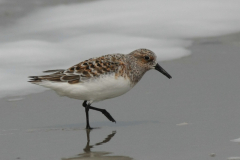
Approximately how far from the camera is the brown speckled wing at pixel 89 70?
7.10 metres

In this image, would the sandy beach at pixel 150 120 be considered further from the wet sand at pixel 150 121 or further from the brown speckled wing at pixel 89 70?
the brown speckled wing at pixel 89 70

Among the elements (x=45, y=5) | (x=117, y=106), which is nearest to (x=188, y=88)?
(x=117, y=106)

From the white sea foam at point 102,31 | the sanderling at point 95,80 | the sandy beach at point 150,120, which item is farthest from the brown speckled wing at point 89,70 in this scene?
the white sea foam at point 102,31

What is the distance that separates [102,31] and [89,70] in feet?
14.5

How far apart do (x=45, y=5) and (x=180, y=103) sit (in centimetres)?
720

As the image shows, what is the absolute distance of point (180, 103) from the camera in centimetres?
752

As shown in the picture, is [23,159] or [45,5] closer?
[23,159]

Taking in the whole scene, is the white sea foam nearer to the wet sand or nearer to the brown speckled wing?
the wet sand

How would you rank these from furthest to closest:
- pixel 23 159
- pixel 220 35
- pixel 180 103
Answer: pixel 220 35
pixel 180 103
pixel 23 159

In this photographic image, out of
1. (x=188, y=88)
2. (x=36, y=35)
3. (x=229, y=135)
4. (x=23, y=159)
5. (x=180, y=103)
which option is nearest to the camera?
(x=23, y=159)

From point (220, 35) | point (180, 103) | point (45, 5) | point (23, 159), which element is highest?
point (45, 5)

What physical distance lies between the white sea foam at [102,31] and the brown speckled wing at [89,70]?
54.0 inches

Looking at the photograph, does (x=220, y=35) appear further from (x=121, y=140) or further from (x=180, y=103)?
(x=121, y=140)

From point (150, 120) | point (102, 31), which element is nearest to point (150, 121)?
point (150, 120)
